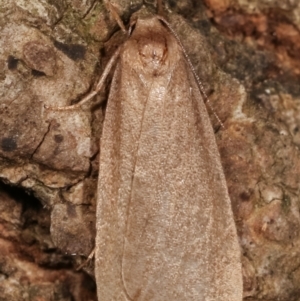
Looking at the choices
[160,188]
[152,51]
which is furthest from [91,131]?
[152,51]

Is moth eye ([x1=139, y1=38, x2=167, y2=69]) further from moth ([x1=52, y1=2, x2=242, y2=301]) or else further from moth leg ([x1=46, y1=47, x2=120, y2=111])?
moth leg ([x1=46, y1=47, x2=120, y2=111])

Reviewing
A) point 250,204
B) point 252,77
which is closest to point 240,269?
point 250,204

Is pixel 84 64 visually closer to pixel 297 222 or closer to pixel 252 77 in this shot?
pixel 252 77

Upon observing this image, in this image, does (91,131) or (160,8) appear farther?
(160,8)

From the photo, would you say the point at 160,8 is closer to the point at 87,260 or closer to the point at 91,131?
the point at 91,131

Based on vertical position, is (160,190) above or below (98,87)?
below

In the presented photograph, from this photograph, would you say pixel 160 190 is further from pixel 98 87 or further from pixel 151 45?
pixel 151 45

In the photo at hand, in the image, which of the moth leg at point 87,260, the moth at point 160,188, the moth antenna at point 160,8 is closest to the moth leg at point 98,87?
the moth at point 160,188

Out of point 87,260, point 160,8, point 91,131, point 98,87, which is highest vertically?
point 160,8

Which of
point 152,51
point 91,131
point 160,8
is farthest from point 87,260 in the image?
point 160,8
